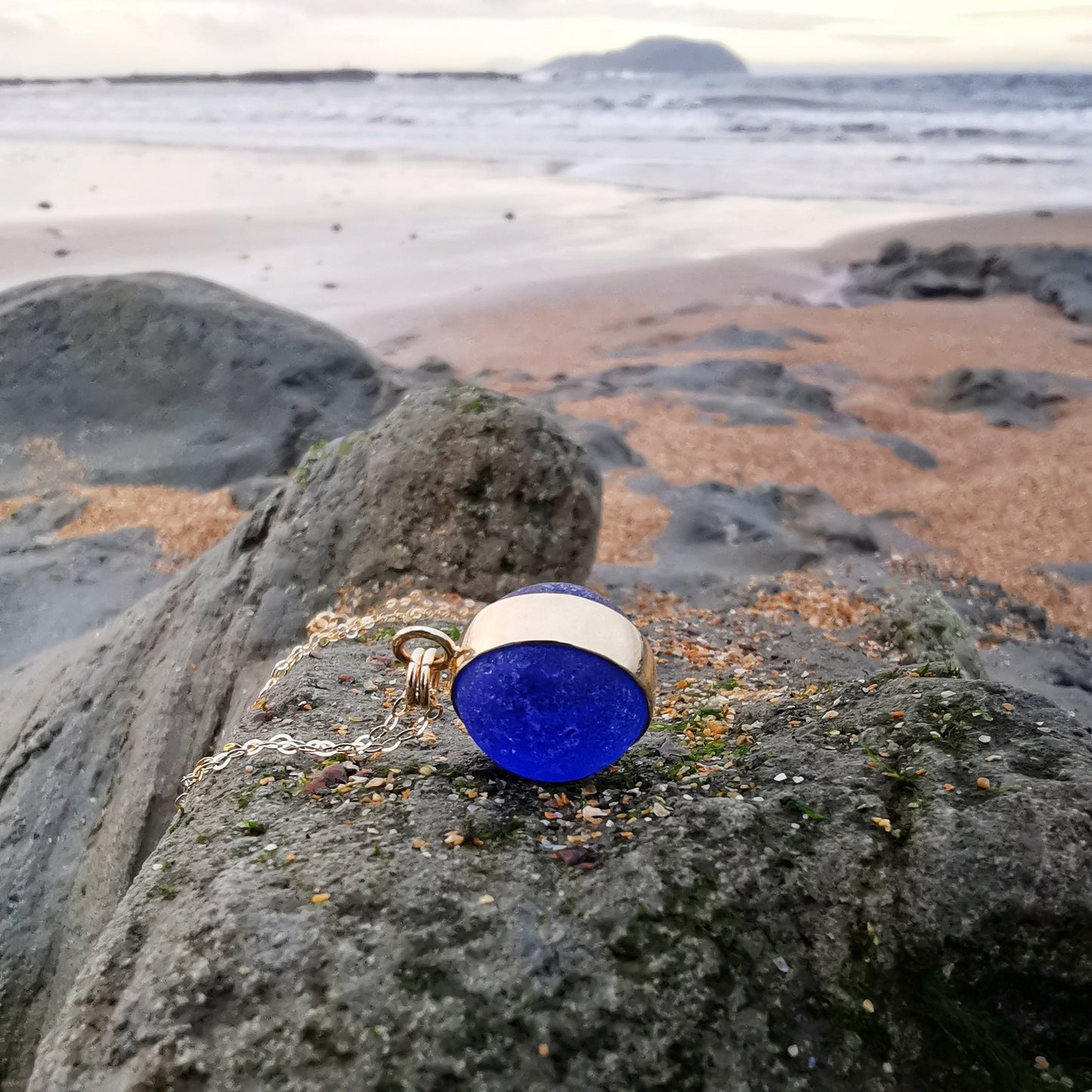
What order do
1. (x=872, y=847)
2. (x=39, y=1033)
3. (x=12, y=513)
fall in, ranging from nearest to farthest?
(x=872, y=847)
(x=39, y=1033)
(x=12, y=513)

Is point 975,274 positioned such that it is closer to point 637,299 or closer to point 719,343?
point 637,299

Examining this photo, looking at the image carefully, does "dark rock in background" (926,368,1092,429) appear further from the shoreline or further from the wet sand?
the shoreline

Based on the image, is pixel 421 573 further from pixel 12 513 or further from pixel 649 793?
pixel 12 513

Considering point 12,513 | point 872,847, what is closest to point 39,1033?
point 872,847

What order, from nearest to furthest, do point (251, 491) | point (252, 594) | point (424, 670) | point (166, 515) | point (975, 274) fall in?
1. point (424, 670)
2. point (252, 594)
3. point (166, 515)
4. point (251, 491)
5. point (975, 274)

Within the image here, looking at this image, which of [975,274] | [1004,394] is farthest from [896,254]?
[1004,394]

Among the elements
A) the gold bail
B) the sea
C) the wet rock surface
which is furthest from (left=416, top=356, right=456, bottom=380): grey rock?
the sea
